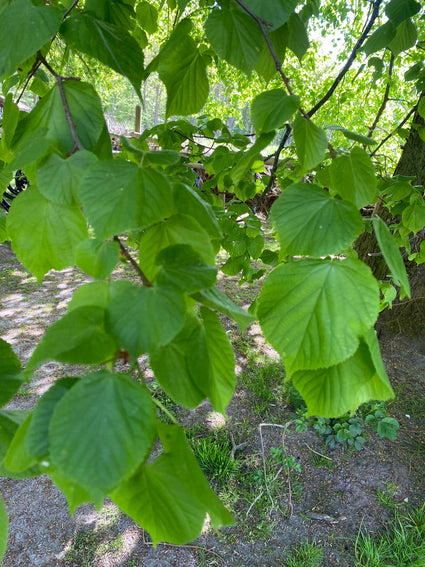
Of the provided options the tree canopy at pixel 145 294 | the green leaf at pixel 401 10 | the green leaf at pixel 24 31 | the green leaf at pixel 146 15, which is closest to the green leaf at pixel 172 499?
the tree canopy at pixel 145 294

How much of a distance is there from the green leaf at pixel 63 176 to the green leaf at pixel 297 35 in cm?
50

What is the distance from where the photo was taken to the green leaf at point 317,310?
1.26 feet

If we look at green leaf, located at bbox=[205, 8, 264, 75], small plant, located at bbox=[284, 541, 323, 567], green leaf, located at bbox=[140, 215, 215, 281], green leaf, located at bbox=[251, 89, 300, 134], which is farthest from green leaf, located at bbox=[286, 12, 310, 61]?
small plant, located at bbox=[284, 541, 323, 567]

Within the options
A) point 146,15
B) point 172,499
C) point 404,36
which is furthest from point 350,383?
point 146,15

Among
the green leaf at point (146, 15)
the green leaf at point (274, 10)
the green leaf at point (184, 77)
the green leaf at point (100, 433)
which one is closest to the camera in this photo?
the green leaf at point (100, 433)

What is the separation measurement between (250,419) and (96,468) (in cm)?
234

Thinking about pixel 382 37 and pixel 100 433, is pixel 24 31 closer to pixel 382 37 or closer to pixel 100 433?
pixel 100 433

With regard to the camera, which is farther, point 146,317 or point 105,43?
point 105,43

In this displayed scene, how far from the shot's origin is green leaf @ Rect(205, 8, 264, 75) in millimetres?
567

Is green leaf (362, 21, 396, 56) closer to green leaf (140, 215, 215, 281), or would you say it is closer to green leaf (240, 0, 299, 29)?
green leaf (240, 0, 299, 29)

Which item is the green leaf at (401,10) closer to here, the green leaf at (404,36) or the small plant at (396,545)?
the green leaf at (404,36)

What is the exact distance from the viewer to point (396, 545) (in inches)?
69.1

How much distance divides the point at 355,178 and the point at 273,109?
14 cm

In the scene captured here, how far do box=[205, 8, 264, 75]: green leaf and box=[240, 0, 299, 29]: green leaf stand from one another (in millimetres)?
63
